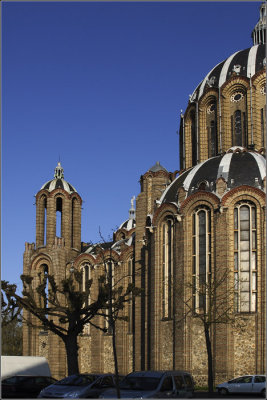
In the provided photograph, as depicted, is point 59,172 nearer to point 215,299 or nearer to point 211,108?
point 211,108

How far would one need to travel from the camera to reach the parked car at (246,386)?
132 feet

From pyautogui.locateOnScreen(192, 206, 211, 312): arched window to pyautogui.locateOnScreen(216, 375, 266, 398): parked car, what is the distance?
25.5 feet

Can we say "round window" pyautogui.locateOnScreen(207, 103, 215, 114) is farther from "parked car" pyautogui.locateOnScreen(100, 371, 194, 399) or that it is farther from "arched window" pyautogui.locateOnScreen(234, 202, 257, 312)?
"parked car" pyautogui.locateOnScreen(100, 371, 194, 399)

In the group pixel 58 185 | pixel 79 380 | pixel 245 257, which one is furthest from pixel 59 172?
pixel 79 380

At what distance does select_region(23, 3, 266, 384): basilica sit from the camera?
1898 inches

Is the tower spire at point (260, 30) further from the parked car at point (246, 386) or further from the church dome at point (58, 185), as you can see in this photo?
the parked car at point (246, 386)

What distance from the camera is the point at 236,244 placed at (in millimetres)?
49312

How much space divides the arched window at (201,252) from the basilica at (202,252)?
0.07 m

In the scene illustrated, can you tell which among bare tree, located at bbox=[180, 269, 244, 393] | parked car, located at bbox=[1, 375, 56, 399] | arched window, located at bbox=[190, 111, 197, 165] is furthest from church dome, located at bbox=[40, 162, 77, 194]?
parked car, located at bbox=[1, 375, 56, 399]

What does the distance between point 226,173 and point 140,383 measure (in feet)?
82.5

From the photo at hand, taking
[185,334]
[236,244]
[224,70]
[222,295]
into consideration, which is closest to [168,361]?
[185,334]

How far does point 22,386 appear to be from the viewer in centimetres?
3688

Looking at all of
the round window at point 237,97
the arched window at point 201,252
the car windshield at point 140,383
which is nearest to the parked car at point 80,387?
the car windshield at point 140,383

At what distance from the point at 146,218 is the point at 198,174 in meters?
6.49
